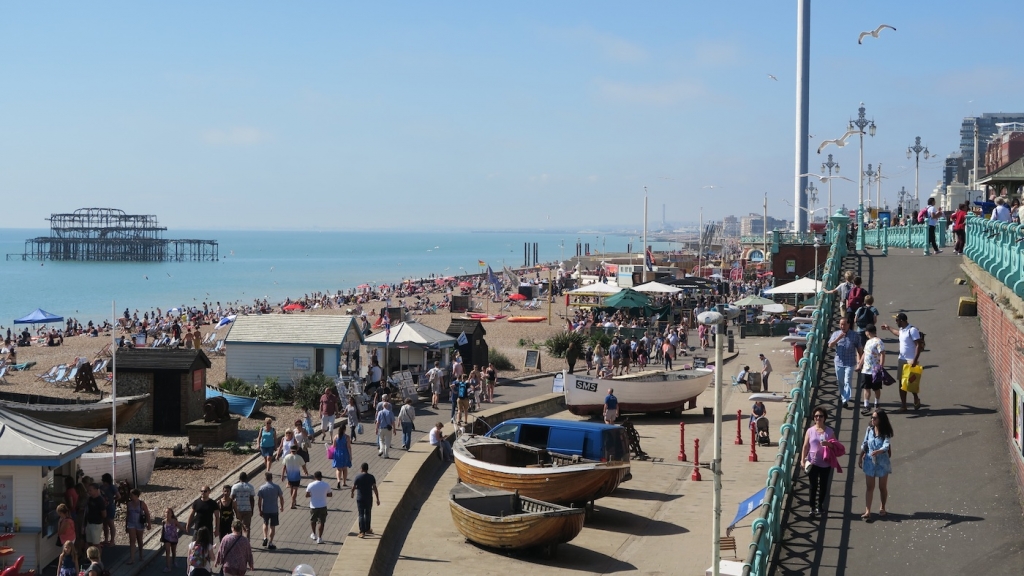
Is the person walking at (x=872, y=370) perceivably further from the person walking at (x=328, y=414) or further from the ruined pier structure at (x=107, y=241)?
the ruined pier structure at (x=107, y=241)

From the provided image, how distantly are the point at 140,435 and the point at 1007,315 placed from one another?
17.8 metres

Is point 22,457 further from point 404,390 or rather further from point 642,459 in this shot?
point 404,390

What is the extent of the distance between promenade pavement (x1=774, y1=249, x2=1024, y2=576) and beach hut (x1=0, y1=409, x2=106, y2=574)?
30.7 feet

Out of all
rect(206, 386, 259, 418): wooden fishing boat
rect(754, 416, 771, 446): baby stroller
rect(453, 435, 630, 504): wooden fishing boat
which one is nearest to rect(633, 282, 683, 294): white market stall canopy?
rect(754, 416, 771, 446): baby stroller

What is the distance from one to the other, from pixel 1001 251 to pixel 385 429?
442 inches

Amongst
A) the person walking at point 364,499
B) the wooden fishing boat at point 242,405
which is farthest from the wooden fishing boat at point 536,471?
the wooden fishing boat at point 242,405

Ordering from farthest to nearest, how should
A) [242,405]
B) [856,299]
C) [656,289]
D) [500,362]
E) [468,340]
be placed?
1. [656,289]
2. [500,362]
3. [468,340]
4. [242,405]
5. [856,299]

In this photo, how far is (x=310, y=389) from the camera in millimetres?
26328

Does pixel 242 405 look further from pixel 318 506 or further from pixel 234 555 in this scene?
pixel 234 555

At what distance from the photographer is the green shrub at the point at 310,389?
26.1 metres

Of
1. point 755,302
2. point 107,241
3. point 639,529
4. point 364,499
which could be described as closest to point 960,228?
point 639,529

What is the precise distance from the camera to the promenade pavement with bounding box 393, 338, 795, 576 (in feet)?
45.3

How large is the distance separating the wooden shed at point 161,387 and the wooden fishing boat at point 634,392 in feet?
29.0

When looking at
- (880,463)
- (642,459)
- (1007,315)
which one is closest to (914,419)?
(1007,315)
